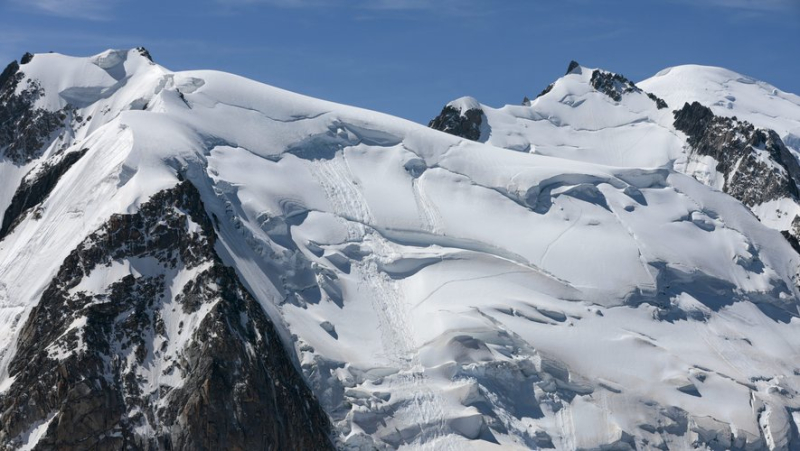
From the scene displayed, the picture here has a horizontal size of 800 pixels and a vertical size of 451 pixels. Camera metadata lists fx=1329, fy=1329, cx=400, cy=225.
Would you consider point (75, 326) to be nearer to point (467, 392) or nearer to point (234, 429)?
point (234, 429)

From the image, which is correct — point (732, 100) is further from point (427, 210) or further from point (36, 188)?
point (36, 188)

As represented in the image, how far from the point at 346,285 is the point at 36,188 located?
29.0 m

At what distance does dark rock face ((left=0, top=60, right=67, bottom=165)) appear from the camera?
411ft

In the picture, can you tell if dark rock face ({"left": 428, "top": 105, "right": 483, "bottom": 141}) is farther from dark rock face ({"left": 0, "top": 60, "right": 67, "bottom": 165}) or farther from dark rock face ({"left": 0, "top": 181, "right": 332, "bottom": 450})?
dark rock face ({"left": 0, "top": 181, "right": 332, "bottom": 450})

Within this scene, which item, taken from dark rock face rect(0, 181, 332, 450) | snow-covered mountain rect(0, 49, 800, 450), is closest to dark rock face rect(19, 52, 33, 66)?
snow-covered mountain rect(0, 49, 800, 450)

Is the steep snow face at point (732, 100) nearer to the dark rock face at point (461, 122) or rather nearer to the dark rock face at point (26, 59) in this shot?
the dark rock face at point (461, 122)

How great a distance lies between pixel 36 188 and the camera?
116m

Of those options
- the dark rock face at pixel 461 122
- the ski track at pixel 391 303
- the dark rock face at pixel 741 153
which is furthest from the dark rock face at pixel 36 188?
the dark rock face at pixel 741 153

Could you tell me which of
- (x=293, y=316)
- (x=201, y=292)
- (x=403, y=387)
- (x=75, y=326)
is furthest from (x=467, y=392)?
(x=75, y=326)

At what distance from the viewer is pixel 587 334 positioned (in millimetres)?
112000

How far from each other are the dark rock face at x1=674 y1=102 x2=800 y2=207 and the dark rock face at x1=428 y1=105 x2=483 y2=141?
25.3m

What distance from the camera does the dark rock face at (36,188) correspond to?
376ft

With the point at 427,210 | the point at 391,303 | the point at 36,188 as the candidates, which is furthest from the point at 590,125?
the point at 36,188

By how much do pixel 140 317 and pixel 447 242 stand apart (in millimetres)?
32838
